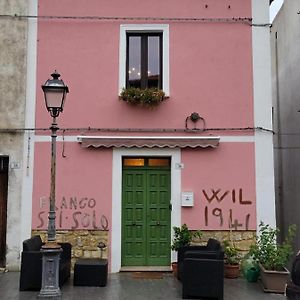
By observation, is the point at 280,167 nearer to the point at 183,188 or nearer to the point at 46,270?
the point at 183,188

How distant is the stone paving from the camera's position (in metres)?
8.45

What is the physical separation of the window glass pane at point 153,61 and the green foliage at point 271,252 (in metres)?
4.44

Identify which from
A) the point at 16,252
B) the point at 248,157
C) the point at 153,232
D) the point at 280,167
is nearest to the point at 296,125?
the point at 280,167

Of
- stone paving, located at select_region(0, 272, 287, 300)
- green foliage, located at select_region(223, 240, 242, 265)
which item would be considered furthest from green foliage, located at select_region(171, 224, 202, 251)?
stone paving, located at select_region(0, 272, 287, 300)

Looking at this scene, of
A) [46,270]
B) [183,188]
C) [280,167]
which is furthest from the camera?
[280,167]

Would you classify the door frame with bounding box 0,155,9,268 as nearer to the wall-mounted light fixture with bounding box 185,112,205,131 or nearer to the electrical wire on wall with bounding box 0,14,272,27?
the electrical wire on wall with bounding box 0,14,272,27

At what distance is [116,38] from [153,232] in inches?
190

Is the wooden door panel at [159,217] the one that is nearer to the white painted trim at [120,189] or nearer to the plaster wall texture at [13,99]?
the white painted trim at [120,189]

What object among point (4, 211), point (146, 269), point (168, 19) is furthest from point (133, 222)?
point (168, 19)

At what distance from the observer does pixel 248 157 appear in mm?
10781

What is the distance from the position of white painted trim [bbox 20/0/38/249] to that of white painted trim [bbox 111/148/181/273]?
199 cm

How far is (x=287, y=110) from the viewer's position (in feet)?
51.5

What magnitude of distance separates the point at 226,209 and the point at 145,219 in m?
1.96

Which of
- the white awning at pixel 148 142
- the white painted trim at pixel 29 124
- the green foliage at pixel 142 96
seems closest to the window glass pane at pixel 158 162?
the white awning at pixel 148 142
